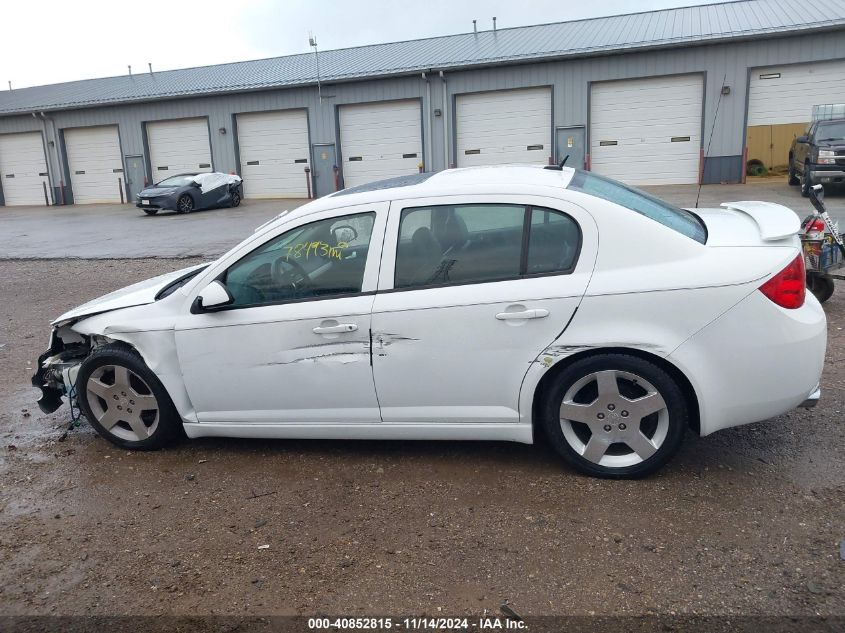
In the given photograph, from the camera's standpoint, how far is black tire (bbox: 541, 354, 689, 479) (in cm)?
357

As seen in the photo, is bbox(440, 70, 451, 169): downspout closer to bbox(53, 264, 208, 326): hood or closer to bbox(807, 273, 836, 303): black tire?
bbox(807, 273, 836, 303): black tire

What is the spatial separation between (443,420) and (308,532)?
3.01ft

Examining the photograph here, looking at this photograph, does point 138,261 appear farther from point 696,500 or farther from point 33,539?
point 696,500

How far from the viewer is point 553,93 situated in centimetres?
2231

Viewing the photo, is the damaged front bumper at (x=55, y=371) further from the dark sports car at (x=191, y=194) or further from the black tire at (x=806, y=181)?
the dark sports car at (x=191, y=194)

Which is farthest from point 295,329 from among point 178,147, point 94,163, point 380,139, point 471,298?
point 94,163

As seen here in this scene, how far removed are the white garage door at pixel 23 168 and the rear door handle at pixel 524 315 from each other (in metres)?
31.5

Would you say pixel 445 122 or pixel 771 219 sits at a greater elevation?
pixel 445 122

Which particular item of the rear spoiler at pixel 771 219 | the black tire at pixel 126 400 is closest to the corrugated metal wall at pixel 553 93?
the rear spoiler at pixel 771 219

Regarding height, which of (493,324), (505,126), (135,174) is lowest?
(493,324)

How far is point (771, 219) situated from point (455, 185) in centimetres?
178

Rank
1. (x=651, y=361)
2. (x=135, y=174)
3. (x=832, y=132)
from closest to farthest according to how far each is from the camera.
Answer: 1. (x=651, y=361)
2. (x=832, y=132)
3. (x=135, y=174)

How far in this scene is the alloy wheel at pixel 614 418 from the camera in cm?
361

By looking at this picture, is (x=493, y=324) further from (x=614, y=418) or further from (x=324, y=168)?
(x=324, y=168)
